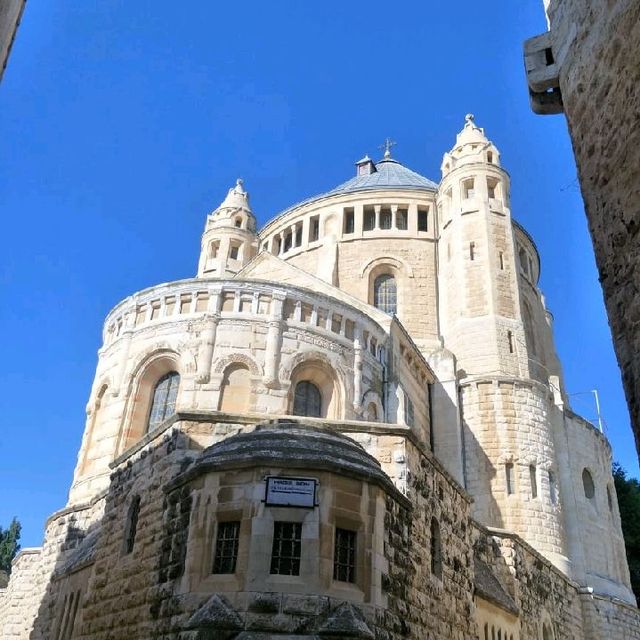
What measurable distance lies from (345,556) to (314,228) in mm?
26325

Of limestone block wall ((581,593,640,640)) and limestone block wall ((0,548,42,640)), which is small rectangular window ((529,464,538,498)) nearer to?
limestone block wall ((581,593,640,640))

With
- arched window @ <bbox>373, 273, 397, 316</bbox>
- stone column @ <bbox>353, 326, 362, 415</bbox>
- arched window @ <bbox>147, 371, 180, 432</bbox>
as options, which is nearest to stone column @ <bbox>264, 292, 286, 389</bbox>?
stone column @ <bbox>353, 326, 362, 415</bbox>

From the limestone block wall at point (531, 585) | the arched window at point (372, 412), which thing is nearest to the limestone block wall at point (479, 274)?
the arched window at point (372, 412)

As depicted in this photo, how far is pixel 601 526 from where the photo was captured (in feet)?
81.9

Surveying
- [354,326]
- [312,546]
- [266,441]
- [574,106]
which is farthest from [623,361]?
[354,326]

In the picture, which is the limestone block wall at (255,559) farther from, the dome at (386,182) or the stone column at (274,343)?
the dome at (386,182)

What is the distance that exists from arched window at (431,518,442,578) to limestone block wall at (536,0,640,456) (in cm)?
763

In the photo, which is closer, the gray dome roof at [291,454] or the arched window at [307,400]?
the gray dome roof at [291,454]

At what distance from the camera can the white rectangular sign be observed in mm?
9422

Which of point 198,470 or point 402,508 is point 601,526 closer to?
point 402,508

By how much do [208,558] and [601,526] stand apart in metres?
20.5

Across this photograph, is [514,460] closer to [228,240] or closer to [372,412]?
[372,412]

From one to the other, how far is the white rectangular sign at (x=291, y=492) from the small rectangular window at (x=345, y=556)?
0.67 metres

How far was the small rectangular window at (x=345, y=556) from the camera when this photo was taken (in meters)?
9.32
